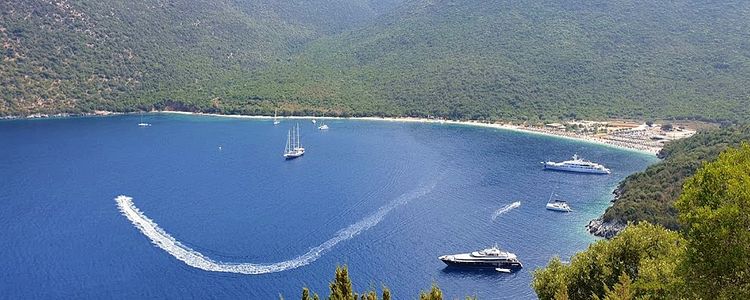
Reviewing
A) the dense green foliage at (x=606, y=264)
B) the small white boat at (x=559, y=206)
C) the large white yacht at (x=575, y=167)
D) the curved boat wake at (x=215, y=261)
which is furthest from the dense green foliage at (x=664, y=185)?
the dense green foliage at (x=606, y=264)

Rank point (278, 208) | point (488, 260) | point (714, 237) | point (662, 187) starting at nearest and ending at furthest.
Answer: point (714, 237) < point (488, 260) < point (662, 187) < point (278, 208)

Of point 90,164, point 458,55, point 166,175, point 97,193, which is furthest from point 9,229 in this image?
point 458,55

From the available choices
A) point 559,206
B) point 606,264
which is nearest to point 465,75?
point 559,206

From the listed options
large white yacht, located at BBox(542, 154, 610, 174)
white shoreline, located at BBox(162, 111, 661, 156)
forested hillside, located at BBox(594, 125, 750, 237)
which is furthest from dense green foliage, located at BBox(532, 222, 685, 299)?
white shoreline, located at BBox(162, 111, 661, 156)

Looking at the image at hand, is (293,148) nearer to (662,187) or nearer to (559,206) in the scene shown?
(559,206)

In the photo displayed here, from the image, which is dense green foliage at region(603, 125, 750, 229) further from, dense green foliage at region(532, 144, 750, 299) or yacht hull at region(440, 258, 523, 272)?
dense green foliage at region(532, 144, 750, 299)

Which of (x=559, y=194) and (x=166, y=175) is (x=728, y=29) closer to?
(x=559, y=194)
